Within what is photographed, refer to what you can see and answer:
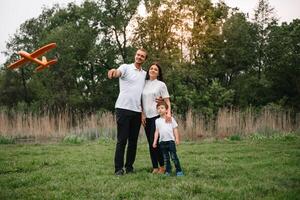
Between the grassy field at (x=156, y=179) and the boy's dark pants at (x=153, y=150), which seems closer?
the grassy field at (x=156, y=179)

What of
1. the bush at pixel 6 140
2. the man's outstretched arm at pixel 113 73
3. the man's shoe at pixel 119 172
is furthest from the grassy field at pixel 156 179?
the bush at pixel 6 140

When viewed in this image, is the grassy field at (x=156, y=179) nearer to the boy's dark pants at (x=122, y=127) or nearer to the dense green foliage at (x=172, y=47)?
the boy's dark pants at (x=122, y=127)

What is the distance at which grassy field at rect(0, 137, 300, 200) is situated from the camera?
4918 millimetres

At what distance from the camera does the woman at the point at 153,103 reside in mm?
6590

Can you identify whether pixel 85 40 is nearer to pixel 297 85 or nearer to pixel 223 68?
pixel 223 68

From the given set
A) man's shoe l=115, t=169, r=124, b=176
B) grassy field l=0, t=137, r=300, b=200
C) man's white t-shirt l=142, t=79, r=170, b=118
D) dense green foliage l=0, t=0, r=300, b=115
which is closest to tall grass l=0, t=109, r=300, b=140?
grassy field l=0, t=137, r=300, b=200

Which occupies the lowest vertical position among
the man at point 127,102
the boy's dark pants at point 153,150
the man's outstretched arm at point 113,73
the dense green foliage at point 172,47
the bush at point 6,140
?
the bush at point 6,140

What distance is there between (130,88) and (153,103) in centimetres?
43

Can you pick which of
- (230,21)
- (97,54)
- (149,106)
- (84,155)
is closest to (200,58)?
(230,21)

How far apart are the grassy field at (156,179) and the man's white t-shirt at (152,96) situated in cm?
95

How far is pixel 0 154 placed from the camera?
960cm

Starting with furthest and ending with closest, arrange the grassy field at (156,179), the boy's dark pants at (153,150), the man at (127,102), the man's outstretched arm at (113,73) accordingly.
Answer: the boy's dark pants at (153,150)
the man at (127,102)
the man's outstretched arm at (113,73)
the grassy field at (156,179)

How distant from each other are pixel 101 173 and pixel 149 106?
4.20 ft

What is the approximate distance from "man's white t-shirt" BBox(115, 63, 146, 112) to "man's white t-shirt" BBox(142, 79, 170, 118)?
93mm
